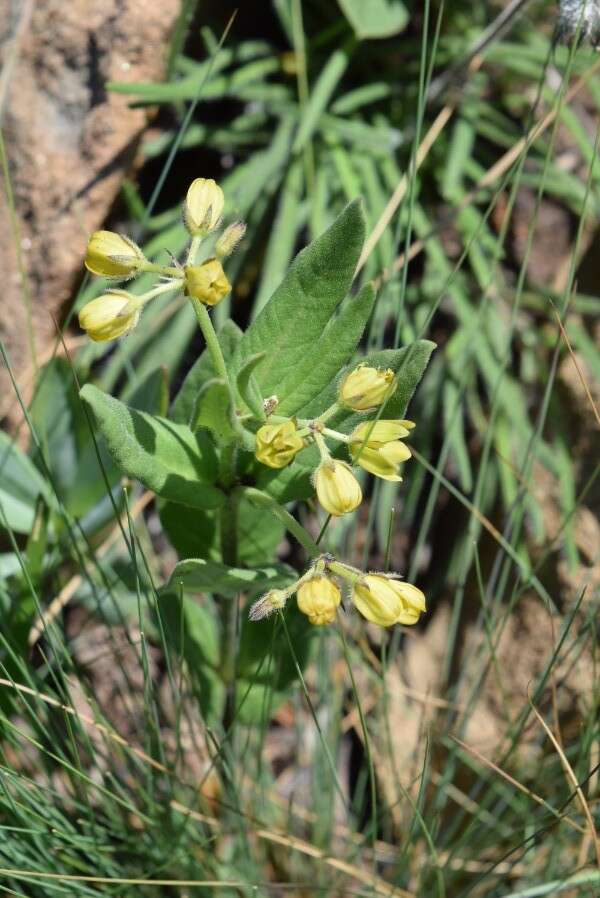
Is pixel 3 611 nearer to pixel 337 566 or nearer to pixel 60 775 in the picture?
pixel 60 775

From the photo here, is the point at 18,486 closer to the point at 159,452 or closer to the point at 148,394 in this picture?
the point at 148,394

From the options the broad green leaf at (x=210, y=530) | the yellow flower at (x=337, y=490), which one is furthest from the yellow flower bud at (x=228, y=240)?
the broad green leaf at (x=210, y=530)

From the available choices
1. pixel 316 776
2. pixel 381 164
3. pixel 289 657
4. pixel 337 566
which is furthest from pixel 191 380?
pixel 381 164

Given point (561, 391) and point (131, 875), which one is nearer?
point (131, 875)

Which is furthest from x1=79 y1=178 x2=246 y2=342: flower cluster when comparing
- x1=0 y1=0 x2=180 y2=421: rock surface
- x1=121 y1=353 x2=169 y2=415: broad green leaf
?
x1=0 y1=0 x2=180 y2=421: rock surface

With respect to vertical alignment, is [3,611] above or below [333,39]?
below

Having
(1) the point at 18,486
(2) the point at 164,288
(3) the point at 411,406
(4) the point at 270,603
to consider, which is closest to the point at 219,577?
(4) the point at 270,603

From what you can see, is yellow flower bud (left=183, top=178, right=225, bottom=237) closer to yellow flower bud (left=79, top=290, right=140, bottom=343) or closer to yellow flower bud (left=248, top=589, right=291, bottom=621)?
yellow flower bud (left=79, top=290, right=140, bottom=343)
